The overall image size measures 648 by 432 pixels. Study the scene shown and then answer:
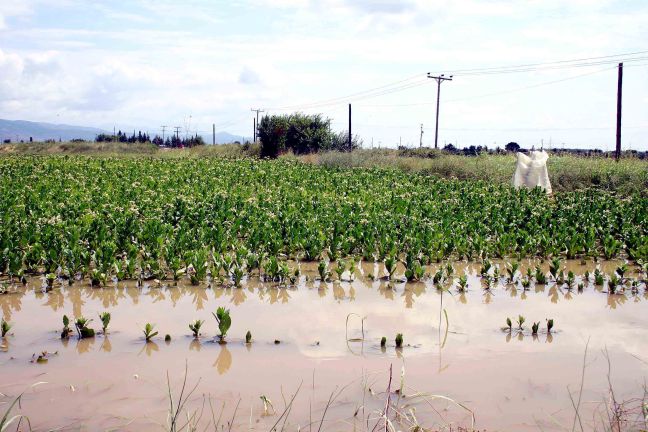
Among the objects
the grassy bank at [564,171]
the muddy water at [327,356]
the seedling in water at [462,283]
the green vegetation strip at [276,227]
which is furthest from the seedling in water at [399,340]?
the grassy bank at [564,171]

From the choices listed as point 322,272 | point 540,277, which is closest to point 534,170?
point 540,277

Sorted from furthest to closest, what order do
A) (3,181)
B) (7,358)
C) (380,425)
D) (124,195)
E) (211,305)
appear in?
(3,181), (124,195), (211,305), (7,358), (380,425)

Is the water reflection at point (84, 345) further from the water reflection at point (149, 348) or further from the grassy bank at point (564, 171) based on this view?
the grassy bank at point (564, 171)

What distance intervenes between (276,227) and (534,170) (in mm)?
12363

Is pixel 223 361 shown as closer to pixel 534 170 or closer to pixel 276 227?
pixel 276 227

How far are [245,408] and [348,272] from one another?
574 centimetres

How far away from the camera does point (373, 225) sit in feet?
44.4

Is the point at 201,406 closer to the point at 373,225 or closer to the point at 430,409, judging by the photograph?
the point at 430,409

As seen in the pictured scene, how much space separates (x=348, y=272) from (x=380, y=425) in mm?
6043

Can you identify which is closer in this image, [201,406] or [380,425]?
[380,425]

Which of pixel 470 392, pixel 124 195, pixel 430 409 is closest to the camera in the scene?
pixel 430 409

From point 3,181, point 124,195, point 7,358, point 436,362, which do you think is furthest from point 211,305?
point 3,181

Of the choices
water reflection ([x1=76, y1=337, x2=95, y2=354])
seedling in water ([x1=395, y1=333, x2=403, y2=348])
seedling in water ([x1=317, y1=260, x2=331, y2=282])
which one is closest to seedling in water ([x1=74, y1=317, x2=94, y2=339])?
water reflection ([x1=76, y1=337, x2=95, y2=354])

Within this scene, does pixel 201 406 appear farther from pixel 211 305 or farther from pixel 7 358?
pixel 211 305
